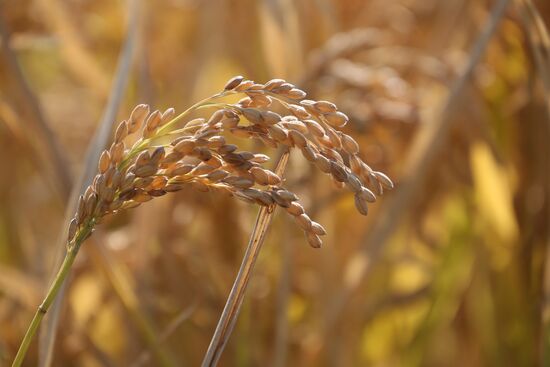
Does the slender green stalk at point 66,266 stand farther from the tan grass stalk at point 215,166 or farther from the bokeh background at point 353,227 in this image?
the bokeh background at point 353,227

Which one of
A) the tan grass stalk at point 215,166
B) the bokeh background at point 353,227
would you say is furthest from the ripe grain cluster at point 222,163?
the bokeh background at point 353,227

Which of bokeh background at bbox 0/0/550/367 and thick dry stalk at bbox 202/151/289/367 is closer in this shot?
thick dry stalk at bbox 202/151/289/367

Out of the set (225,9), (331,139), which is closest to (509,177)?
(225,9)

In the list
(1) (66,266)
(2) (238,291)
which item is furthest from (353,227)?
(1) (66,266)

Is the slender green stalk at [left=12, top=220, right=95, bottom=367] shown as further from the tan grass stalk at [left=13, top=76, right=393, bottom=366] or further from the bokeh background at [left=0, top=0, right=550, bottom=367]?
the bokeh background at [left=0, top=0, right=550, bottom=367]

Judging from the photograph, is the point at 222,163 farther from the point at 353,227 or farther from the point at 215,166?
the point at 353,227

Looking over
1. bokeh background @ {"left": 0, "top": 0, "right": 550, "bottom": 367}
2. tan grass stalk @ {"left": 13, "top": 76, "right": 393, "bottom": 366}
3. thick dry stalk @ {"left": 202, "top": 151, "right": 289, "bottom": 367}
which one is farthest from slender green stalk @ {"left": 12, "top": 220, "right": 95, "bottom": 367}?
bokeh background @ {"left": 0, "top": 0, "right": 550, "bottom": 367}
